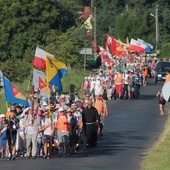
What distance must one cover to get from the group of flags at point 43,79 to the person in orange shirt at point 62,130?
1.65 metres

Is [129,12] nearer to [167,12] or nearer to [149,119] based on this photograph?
[167,12]

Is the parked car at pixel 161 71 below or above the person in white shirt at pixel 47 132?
above

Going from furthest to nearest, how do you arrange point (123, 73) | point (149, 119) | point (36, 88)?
point (123, 73), point (149, 119), point (36, 88)

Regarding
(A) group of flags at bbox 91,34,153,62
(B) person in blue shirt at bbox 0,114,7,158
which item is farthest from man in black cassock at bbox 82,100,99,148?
(A) group of flags at bbox 91,34,153,62

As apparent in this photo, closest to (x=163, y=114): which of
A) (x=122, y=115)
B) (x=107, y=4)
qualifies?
(x=122, y=115)

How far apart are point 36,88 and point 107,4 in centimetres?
7955

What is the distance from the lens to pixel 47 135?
27.6 meters

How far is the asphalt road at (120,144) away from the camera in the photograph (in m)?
25.8

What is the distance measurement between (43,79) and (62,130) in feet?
13.0

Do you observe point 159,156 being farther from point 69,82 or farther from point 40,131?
point 69,82

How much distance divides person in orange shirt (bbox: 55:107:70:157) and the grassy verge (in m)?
2.32

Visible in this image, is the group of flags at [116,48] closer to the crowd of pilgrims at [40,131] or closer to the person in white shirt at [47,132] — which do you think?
the crowd of pilgrims at [40,131]

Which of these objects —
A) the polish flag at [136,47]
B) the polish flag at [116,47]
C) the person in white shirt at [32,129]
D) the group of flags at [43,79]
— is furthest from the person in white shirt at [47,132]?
the polish flag at [136,47]

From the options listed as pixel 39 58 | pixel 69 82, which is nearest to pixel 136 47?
pixel 69 82
